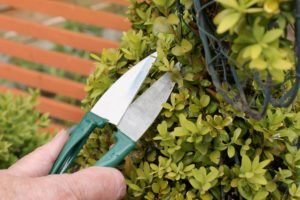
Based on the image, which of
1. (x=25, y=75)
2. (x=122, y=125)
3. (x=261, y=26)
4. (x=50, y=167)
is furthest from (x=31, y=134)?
(x=261, y=26)

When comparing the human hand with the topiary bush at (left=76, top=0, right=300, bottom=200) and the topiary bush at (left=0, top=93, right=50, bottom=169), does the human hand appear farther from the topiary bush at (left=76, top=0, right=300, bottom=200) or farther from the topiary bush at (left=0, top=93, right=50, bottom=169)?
the topiary bush at (left=0, top=93, right=50, bottom=169)

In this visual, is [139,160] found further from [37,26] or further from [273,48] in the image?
[37,26]

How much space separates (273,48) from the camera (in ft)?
2.18

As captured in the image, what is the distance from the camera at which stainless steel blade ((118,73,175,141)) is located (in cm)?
100

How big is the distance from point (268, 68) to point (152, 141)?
0.43 meters

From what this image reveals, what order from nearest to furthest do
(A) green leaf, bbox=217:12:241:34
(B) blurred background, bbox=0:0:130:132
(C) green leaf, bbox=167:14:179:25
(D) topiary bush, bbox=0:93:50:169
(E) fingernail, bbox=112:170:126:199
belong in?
1. (A) green leaf, bbox=217:12:241:34
2. (C) green leaf, bbox=167:14:179:25
3. (E) fingernail, bbox=112:170:126:199
4. (D) topiary bush, bbox=0:93:50:169
5. (B) blurred background, bbox=0:0:130:132

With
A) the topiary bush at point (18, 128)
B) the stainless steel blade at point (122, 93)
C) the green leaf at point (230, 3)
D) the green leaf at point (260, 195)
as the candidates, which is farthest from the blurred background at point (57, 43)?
the green leaf at point (230, 3)

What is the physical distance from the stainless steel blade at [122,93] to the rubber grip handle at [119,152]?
4cm

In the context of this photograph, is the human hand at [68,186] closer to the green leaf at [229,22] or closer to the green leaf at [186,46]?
the green leaf at [186,46]

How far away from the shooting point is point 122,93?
1.03 metres

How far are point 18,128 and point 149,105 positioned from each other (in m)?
0.78

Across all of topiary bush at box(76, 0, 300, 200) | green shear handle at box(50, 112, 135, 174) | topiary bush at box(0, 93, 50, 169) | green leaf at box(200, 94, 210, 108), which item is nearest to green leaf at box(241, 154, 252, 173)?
topiary bush at box(76, 0, 300, 200)

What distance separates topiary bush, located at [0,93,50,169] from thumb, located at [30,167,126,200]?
63 centimetres

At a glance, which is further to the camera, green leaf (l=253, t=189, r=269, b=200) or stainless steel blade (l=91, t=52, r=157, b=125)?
stainless steel blade (l=91, t=52, r=157, b=125)
